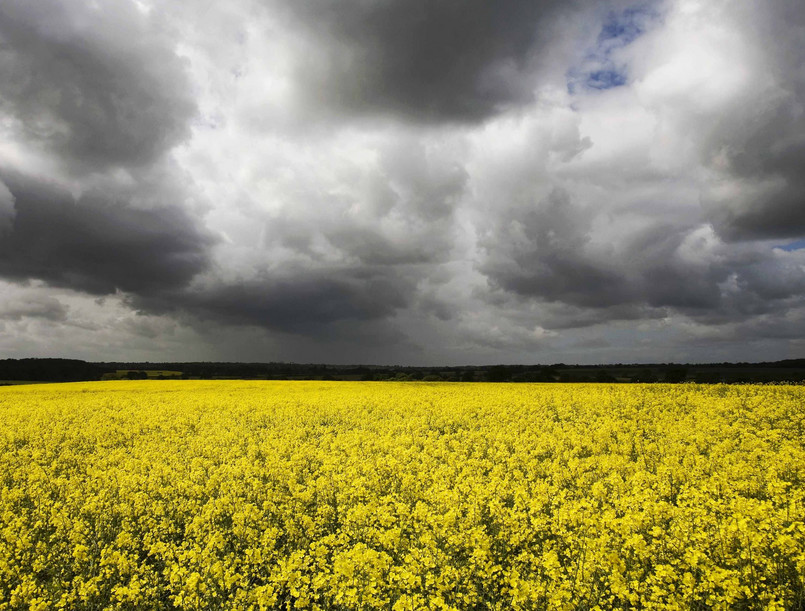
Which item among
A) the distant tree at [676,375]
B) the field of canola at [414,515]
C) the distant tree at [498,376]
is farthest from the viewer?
the distant tree at [498,376]

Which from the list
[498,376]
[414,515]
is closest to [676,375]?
[498,376]

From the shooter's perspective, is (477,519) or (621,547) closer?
(621,547)

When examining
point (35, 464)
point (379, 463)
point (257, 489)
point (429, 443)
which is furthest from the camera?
point (429, 443)

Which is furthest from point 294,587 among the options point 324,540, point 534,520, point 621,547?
point 621,547

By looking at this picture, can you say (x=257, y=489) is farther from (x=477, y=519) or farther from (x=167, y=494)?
(x=477, y=519)

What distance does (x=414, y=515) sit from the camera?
8.35 m

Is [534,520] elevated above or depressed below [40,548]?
above

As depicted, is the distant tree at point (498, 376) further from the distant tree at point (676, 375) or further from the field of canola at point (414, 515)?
the field of canola at point (414, 515)

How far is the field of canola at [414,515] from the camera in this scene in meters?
6.14

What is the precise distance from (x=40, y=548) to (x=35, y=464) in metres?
7.08

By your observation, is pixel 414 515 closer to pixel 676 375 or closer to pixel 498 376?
pixel 676 375

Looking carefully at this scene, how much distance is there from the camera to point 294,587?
614cm

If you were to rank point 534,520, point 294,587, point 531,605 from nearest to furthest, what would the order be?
point 531,605 < point 294,587 < point 534,520

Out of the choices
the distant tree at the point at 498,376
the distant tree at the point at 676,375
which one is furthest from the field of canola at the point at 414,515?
the distant tree at the point at 498,376
